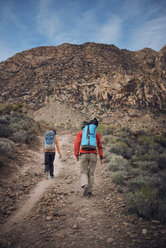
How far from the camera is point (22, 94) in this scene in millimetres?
33719

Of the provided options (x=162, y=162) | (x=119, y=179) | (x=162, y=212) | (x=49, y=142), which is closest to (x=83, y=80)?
(x=162, y=162)

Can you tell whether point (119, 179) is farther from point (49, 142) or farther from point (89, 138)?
point (49, 142)

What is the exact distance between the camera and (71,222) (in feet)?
9.14

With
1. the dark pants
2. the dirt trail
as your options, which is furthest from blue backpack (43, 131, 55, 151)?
the dirt trail

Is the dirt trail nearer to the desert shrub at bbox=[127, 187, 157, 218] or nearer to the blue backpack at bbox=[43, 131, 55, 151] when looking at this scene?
the desert shrub at bbox=[127, 187, 157, 218]

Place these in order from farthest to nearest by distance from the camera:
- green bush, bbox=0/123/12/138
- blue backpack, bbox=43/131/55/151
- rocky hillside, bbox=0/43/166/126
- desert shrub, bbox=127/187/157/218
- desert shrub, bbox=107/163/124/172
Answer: rocky hillside, bbox=0/43/166/126 < green bush, bbox=0/123/12/138 < desert shrub, bbox=107/163/124/172 < blue backpack, bbox=43/131/55/151 < desert shrub, bbox=127/187/157/218

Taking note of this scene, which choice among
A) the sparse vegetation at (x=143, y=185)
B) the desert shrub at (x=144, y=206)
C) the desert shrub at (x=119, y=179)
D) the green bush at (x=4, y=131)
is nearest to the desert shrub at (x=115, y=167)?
the sparse vegetation at (x=143, y=185)

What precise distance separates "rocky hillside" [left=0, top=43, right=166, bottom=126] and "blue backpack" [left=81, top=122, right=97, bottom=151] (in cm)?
2496

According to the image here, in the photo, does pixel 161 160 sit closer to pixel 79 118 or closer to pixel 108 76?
pixel 79 118

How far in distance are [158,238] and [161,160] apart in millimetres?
7189

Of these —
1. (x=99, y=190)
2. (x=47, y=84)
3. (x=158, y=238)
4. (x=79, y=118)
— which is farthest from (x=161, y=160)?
(x=47, y=84)

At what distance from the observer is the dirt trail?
221cm

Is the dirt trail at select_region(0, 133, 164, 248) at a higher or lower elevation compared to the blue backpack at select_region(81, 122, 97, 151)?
lower

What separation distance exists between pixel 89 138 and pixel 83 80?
32816 millimetres
